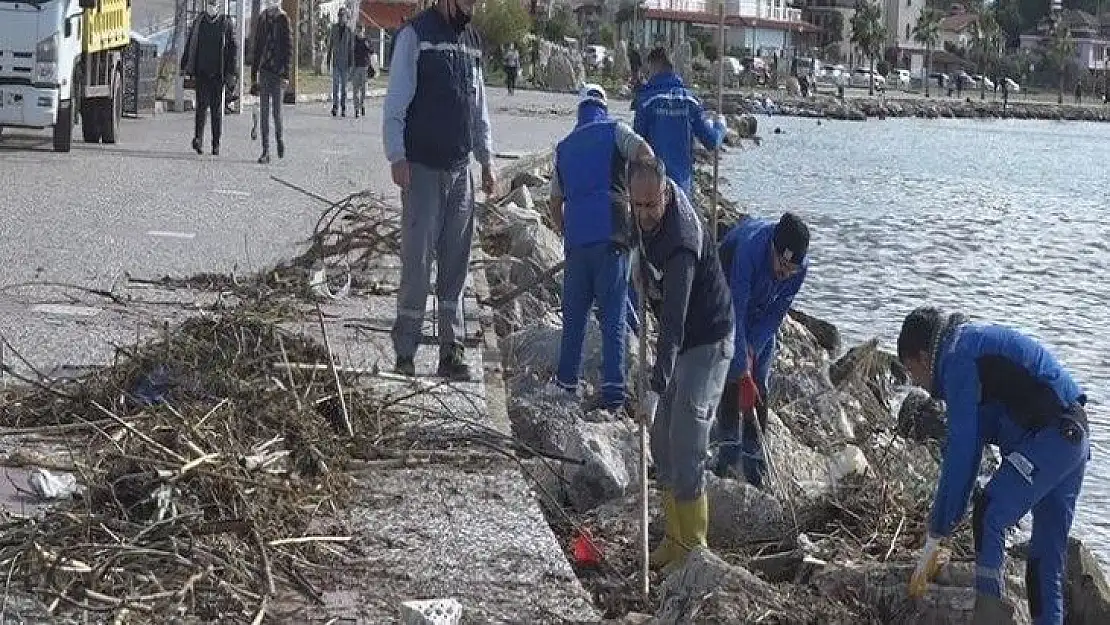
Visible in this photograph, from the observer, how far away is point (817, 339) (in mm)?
18578

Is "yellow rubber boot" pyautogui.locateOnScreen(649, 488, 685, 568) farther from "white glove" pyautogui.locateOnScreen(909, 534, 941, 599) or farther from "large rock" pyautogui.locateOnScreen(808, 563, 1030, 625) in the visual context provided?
"white glove" pyautogui.locateOnScreen(909, 534, 941, 599)

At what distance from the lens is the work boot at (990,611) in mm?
7816

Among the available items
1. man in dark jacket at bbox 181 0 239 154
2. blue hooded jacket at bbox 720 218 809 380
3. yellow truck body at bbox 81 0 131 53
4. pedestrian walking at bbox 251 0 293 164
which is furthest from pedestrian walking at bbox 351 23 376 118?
blue hooded jacket at bbox 720 218 809 380

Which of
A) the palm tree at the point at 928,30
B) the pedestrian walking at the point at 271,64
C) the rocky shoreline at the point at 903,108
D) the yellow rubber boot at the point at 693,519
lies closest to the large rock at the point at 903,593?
the yellow rubber boot at the point at 693,519

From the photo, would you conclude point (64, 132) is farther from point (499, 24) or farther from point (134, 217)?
point (499, 24)

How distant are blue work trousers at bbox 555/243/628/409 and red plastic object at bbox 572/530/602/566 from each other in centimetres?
280

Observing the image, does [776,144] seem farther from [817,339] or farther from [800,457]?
[800,457]

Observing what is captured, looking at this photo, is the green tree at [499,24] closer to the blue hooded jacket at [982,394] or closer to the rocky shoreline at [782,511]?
the rocky shoreline at [782,511]

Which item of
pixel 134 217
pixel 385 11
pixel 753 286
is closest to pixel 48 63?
pixel 134 217

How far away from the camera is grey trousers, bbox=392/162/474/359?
32.5ft

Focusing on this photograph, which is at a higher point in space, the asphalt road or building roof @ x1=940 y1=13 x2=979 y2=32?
building roof @ x1=940 y1=13 x2=979 y2=32

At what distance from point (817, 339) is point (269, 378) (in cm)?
1073

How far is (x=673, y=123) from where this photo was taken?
1388cm

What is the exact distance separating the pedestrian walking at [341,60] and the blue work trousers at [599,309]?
24.1m
